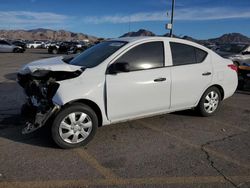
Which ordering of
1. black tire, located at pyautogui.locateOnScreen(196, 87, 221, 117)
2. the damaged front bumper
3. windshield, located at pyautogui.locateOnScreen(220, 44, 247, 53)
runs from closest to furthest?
1. the damaged front bumper
2. black tire, located at pyautogui.locateOnScreen(196, 87, 221, 117)
3. windshield, located at pyautogui.locateOnScreen(220, 44, 247, 53)

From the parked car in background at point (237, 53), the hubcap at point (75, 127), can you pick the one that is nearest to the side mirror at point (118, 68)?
the hubcap at point (75, 127)

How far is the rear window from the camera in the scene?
523cm

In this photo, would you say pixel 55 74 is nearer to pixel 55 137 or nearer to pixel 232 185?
pixel 55 137

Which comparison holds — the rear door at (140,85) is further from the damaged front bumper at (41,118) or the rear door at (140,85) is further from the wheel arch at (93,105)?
the damaged front bumper at (41,118)

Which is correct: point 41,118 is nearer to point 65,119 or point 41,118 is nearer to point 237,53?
point 65,119

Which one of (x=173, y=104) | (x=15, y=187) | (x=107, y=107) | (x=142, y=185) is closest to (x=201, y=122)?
(x=173, y=104)

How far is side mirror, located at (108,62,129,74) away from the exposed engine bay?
0.46 meters

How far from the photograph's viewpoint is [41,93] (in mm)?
4266

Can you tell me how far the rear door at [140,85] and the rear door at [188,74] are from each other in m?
0.21

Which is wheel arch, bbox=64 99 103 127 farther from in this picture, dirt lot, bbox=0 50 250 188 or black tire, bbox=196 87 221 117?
black tire, bbox=196 87 221 117

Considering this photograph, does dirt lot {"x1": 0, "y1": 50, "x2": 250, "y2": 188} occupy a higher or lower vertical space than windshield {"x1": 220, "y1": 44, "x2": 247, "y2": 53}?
lower

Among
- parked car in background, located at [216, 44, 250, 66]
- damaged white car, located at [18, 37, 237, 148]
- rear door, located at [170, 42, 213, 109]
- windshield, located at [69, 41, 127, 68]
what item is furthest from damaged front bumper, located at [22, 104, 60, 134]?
parked car in background, located at [216, 44, 250, 66]

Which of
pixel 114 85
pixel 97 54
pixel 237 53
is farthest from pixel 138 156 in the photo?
pixel 237 53

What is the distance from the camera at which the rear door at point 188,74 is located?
5.18m
